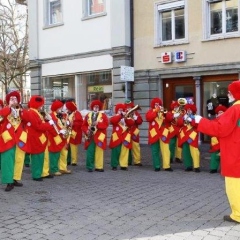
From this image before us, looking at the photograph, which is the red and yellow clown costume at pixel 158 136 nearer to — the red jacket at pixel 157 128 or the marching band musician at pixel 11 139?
the red jacket at pixel 157 128


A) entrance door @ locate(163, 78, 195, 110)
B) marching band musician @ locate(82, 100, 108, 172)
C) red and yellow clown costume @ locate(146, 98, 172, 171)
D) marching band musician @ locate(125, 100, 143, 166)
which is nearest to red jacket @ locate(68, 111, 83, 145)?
marching band musician @ locate(82, 100, 108, 172)

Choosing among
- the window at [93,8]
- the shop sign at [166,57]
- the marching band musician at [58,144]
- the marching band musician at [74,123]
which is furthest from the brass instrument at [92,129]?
the window at [93,8]

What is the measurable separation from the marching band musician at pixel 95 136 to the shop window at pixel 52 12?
10.0 metres

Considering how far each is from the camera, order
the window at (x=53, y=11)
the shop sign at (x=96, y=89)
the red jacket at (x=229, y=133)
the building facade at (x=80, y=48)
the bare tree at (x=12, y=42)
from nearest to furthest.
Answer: the red jacket at (x=229, y=133)
the building facade at (x=80, y=48)
the shop sign at (x=96, y=89)
the window at (x=53, y=11)
the bare tree at (x=12, y=42)

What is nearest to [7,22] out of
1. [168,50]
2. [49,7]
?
[49,7]

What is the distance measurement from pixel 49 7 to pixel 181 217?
15.8 meters

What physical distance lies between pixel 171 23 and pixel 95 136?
292 inches

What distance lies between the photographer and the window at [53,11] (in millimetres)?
19609

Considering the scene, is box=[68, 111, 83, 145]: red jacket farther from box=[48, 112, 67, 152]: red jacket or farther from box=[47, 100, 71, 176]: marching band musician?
box=[48, 112, 67, 152]: red jacket

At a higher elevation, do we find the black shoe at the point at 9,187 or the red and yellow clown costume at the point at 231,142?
the red and yellow clown costume at the point at 231,142

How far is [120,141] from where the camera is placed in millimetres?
11039

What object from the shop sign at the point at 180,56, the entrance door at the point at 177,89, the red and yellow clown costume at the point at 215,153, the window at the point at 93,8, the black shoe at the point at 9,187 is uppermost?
the window at the point at 93,8

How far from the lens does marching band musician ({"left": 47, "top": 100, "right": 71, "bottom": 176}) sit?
9883 mm

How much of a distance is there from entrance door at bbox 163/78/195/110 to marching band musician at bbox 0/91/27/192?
8.67 meters
